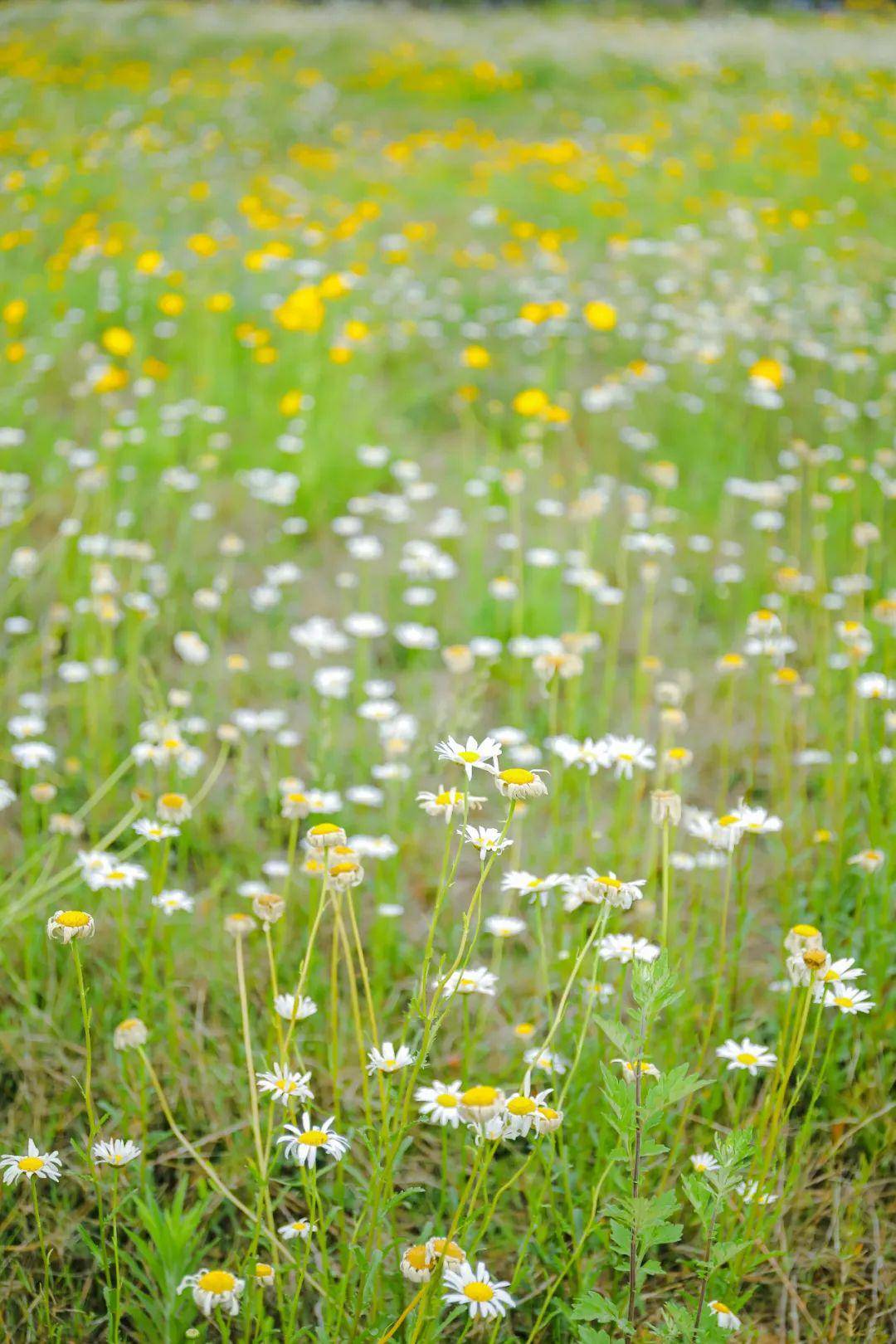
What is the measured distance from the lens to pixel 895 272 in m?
5.11

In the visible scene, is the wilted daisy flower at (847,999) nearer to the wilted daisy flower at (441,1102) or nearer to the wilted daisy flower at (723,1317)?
the wilted daisy flower at (723,1317)

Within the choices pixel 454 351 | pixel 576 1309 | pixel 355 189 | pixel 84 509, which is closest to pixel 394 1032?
pixel 576 1309

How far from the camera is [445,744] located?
4.00ft

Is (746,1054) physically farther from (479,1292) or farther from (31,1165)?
(31,1165)

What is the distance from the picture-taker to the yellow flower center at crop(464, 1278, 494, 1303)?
1103 millimetres

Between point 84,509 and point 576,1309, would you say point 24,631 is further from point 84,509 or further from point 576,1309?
point 576,1309

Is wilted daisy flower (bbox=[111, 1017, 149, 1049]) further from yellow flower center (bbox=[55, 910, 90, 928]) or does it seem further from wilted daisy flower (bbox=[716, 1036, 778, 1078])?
wilted daisy flower (bbox=[716, 1036, 778, 1078])

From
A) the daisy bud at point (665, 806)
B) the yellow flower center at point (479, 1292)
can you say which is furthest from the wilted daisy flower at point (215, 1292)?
the daisy bud at point (665, 806)

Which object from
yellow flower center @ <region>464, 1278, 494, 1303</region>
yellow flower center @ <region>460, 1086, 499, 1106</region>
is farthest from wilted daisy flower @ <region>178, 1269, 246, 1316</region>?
yellow flower center @ <region>460, 1086, 499, 1106</region>

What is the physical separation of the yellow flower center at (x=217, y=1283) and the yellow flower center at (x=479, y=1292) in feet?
0.78

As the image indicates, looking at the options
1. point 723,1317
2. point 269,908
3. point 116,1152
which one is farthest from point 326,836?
point 723,1317

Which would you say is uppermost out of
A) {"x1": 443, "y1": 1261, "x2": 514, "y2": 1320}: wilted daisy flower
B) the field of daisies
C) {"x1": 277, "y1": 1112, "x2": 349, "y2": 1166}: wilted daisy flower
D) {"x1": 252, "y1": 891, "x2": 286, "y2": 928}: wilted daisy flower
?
{"x1": 252, "y1": 891, "x2": 286, "y2": 928}: wilted daisy flower

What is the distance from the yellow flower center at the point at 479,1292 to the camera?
1103mm

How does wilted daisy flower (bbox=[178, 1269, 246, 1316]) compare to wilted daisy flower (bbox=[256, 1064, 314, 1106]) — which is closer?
wilted daisy flower (bbox=[178, 1269, 246, 1316])
